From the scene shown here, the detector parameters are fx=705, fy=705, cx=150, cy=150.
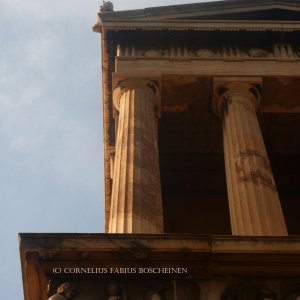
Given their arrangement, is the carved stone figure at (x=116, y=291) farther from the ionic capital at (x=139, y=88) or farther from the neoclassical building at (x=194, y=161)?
the ionic capital at (x=139, y=88)

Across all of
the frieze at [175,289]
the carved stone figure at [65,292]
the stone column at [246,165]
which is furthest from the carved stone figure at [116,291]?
the stone column at [246,165]

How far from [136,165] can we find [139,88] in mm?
5798

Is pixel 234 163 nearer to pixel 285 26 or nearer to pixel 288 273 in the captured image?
pixel 288 273

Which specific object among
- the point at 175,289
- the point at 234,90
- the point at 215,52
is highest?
the point at 215,52

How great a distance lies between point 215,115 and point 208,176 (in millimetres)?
6699

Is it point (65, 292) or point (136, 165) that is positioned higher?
point (136, 165)

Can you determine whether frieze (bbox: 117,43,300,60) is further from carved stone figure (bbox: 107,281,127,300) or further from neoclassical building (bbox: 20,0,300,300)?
carved stone figure (bbox: 107,281,127,300)

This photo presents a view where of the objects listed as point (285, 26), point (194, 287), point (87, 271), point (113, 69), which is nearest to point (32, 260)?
point (87, 271)

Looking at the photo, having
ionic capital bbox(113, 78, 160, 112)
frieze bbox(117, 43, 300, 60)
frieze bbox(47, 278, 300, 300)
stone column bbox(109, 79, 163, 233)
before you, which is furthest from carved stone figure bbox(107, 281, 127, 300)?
frieze bbox(117, 43, 300, 60)

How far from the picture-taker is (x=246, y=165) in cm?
2233

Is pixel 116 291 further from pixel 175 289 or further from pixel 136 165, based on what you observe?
pixel 136 165

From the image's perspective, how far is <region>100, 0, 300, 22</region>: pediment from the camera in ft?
96.7

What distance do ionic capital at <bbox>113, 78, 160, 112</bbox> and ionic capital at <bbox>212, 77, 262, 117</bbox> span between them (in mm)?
2245

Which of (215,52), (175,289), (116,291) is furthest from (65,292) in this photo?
(215,52)
